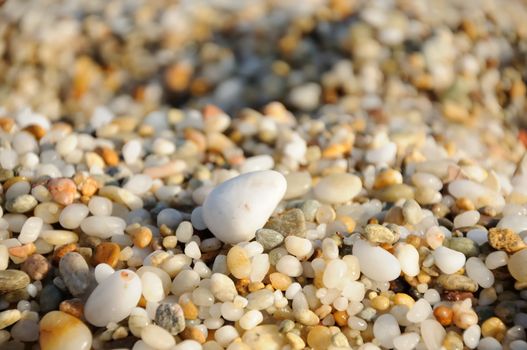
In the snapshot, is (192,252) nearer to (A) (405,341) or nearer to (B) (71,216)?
(B) (71,216)

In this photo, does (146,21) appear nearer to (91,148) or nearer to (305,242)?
(91,148)

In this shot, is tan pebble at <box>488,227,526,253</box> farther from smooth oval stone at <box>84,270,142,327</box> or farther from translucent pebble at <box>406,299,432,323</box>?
smooth oval stone at <box>84,270,142,327</box>

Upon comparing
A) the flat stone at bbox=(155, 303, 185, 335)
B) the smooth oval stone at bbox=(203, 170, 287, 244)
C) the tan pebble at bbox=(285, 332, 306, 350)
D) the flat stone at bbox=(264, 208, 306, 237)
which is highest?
the smooth oval stone at bbox=(203, 170, 287, 244)

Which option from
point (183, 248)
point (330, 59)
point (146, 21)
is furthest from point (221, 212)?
point (146, 21)

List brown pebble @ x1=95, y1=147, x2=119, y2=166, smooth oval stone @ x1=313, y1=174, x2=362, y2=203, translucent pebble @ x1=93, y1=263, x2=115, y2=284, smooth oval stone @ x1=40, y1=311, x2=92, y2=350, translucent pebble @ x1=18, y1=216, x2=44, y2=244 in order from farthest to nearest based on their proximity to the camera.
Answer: brown pebble @ x1=95, y1=147, x2=119, y2=166
smooth oval stone @ x1=313, y1=174, x2=362, y2=203
translucent pebble @ x1=18, y1=216, x2=44, y2=244
translucent pebble @ x1=93, y1=263, x2=115, y2=284
smooth oval stone @ x1=40, y1=311, x2=92, y2=350

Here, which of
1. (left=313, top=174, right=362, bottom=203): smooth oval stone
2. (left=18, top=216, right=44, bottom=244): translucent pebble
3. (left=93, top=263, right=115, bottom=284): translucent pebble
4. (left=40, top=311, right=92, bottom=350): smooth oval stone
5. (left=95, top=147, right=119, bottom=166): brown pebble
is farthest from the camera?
(left=95, top=147, right=119, bottom=166): brown pebble

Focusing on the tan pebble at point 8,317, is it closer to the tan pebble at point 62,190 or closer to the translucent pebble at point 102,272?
the translucent pebble at point 102,272

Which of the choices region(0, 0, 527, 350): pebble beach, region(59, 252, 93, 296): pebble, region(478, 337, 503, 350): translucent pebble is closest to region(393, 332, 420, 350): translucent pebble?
region(0, 0, 527, 350): pebble beach
